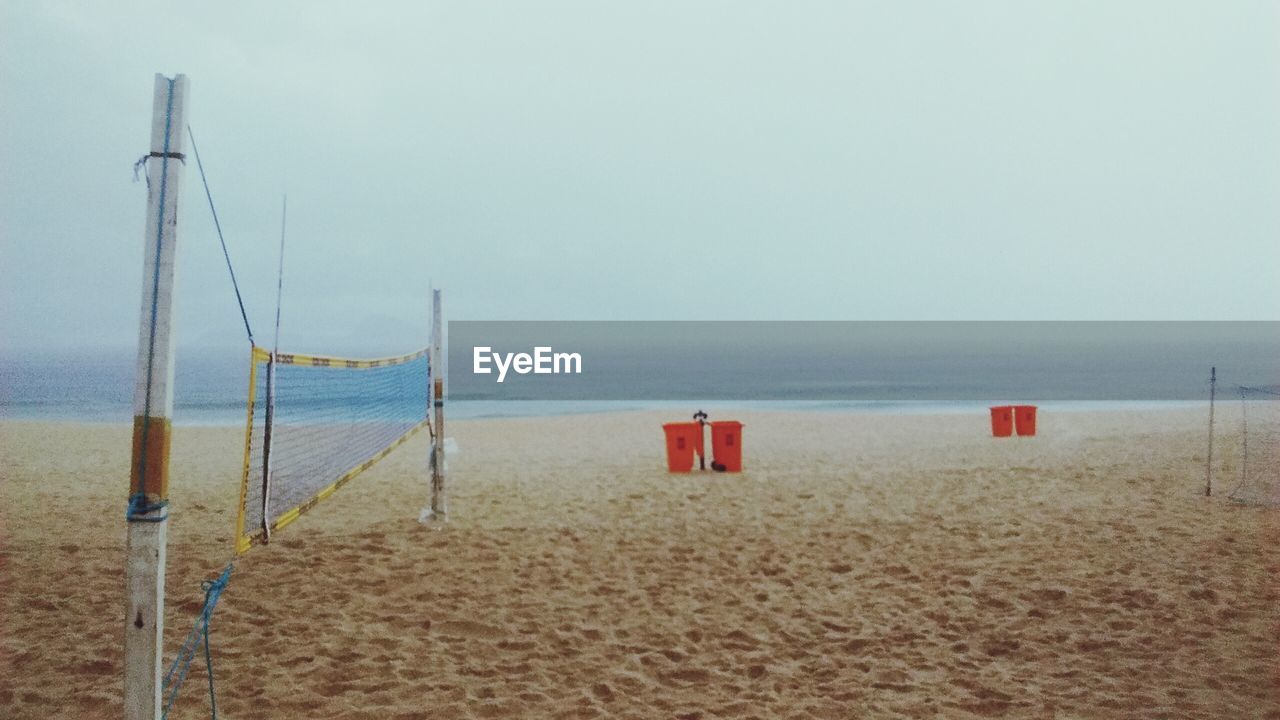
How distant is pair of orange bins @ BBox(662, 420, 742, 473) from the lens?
11.7m

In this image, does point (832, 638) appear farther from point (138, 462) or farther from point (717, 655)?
point (138, 462)

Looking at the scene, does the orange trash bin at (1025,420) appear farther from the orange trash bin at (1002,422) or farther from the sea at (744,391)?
the sea at (744,391)

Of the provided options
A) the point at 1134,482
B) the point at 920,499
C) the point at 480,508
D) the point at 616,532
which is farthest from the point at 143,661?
the point at 1134,482

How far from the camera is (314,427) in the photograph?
25.2m

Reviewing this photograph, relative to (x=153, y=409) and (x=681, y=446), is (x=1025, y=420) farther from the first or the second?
(x=153, y=409)

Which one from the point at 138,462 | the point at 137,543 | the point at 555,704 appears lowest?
the point at 555,704

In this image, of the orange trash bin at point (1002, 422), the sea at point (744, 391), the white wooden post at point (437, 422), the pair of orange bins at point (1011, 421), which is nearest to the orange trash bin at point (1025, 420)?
the pair of orange bins at point (1011, 421)

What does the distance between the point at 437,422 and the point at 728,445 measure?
469 centimetres

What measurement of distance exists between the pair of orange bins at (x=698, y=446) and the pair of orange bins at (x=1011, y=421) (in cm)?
729

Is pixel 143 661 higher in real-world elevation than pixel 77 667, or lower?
higher

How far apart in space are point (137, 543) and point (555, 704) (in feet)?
7.43

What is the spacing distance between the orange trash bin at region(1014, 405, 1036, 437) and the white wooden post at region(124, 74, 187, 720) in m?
16.1

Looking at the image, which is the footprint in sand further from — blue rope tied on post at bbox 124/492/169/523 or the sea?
the sea

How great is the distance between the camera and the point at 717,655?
5039 millimetres
